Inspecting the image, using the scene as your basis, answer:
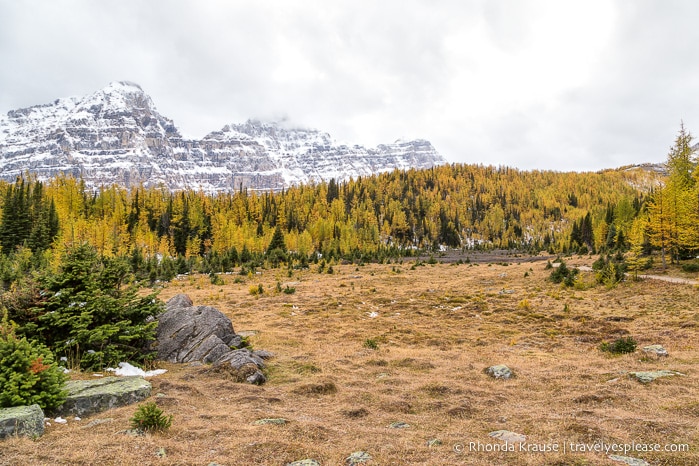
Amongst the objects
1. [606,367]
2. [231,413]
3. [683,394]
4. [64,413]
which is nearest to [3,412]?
[64,413]

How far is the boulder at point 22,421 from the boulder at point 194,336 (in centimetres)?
677

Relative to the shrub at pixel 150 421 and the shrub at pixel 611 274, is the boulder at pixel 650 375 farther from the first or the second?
the shrub at pixel 611 274

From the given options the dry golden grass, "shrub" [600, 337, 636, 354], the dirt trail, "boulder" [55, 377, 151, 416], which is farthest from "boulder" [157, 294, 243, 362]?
the dirt trail

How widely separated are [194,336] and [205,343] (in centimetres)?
89

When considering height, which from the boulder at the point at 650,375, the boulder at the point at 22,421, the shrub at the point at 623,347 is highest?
the boulder at the point at 22,421

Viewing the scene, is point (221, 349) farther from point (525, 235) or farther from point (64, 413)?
point (525, 235)

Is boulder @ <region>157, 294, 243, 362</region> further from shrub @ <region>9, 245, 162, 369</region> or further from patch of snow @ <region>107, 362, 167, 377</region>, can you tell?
patch of snow @ <region>107, 362, 167, 377</region>

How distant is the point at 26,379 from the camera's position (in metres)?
7.99

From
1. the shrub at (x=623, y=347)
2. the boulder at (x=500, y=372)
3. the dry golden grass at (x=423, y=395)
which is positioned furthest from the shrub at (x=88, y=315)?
the shrub at (x=623, y=347)

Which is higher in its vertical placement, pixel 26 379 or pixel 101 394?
pixel 26 379

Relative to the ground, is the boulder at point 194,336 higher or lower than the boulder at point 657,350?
higher

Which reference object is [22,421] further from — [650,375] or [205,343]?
[650,375]

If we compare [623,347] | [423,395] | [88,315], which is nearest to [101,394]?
[88,315]

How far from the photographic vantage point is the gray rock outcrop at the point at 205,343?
42.2 feet
